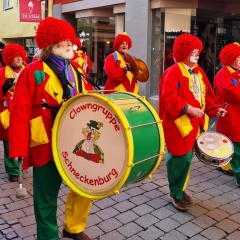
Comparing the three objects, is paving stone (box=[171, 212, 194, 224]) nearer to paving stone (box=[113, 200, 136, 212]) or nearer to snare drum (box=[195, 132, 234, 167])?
paving stone (box=[113, 200, 136, 212])

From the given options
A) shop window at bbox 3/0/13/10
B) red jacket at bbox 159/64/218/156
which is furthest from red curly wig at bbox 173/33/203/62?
shop window at bbox 3/0/13/10

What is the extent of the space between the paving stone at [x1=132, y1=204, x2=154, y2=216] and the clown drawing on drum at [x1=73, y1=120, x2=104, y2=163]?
138 cm

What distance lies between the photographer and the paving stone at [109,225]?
3.40 m

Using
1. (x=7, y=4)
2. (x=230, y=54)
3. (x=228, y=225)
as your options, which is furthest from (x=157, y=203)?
(x=7, y=4)

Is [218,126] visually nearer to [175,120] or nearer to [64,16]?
[175,120]

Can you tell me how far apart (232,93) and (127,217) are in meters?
1.98

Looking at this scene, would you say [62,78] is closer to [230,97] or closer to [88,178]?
[88,178]

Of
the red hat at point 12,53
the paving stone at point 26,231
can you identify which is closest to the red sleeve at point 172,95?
the paving stone at point 26,231

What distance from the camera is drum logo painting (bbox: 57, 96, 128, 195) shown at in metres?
2.42

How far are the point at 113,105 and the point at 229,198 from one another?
7.81 ft

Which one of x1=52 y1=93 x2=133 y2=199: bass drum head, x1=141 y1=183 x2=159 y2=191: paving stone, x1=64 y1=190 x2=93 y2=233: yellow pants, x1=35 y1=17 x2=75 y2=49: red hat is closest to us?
x1=52 y1=93 x2=133 y2=199: bass drum head

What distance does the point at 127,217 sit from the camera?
362 centimetres

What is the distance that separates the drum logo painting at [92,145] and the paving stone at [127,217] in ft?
3.59

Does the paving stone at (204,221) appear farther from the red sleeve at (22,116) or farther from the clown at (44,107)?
the red sleeve at (22,116)
